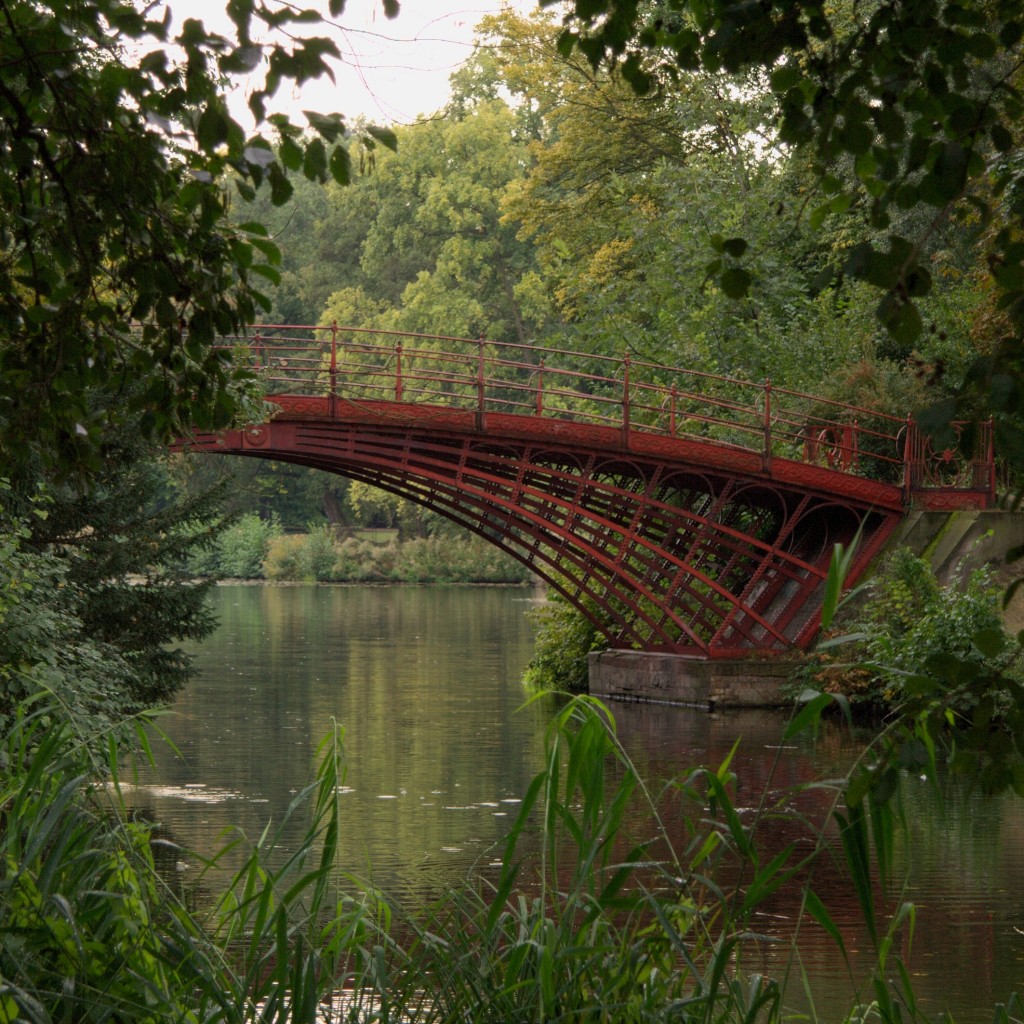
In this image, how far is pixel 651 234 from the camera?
29.2 metres

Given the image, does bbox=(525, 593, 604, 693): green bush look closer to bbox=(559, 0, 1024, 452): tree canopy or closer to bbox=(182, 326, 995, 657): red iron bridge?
bbox=(182, 326, 995, 657): red iron bridge

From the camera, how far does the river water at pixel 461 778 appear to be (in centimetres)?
872

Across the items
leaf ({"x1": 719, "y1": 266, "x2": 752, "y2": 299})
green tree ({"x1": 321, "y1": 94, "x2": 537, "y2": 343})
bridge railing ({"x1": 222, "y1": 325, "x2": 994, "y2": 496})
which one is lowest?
bridge railing ({"x1": 222, "y1": 325, "x2": 994, "y2": 496})

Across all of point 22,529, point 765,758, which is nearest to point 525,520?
point 765,758

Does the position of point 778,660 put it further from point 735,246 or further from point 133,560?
point 735,246

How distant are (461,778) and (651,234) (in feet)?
53.8

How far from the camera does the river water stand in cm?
872

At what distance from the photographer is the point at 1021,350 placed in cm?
345

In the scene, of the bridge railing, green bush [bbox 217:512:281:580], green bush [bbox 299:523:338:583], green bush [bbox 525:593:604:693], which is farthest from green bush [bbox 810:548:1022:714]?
green bush [bbox 217:512:281:580]

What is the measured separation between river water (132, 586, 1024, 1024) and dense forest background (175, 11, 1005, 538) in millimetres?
2599

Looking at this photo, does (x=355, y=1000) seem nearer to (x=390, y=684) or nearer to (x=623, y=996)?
(x=623, y=996)

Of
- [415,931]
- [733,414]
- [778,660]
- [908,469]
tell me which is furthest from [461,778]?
[733,414]

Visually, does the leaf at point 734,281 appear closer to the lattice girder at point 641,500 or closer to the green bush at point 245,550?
the lattice girder at point 641,500

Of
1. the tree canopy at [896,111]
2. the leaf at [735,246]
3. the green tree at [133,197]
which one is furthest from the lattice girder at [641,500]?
the leaf at [735,246]
